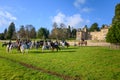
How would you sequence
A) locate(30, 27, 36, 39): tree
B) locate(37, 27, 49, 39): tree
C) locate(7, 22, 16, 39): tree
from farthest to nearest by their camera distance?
locate(37, 27, 49, 39): tree, locate(7, 22, 16, 39): tree, locate(30, 27, 36, 39): tree

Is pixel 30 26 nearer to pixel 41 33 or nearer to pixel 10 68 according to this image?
pixel 41 33

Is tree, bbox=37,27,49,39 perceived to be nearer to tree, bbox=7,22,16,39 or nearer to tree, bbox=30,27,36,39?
tree, bbox=30,27,36,39

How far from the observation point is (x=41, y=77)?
57.9 feet

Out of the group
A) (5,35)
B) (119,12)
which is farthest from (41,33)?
(119,12)

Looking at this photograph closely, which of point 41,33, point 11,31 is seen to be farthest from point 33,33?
point 11,31

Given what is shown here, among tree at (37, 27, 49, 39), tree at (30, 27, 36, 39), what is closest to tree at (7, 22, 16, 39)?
tree at (30, 27, 36, 39)

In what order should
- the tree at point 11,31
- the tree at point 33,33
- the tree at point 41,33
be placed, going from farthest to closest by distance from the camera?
the tree at point 41,33 → the tree at point 11,31 → the tree at point 33,33

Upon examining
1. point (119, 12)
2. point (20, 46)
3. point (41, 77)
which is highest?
point (119, 12)

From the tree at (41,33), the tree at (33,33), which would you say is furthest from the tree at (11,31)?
the tree at (41,33)

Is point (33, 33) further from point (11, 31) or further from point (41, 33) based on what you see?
point (11, 31)

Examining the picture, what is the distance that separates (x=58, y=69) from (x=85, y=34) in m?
131

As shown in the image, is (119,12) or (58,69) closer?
(58,69)

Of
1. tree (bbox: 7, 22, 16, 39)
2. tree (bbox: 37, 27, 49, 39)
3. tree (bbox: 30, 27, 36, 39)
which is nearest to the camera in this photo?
tree (bbox: 30, 27, 36, 39)

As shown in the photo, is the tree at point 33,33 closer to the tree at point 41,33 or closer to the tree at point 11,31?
the tree at point 41,33
